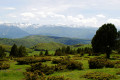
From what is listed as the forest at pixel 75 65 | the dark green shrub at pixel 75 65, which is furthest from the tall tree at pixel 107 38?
the dark green shrub at pixel 75 65

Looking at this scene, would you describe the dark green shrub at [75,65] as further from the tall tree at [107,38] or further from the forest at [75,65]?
the tall tree at [107,38]

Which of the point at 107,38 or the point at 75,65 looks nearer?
the point at 75,65

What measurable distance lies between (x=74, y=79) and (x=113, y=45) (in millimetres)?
33005

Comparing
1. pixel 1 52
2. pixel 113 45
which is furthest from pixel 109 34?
pixel 1 52

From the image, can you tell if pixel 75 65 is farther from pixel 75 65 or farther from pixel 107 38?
pixel 107 38

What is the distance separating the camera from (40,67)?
21.6 meters

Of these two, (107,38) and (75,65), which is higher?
(107,38)

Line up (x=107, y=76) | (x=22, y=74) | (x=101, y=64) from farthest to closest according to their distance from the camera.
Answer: (x=101, y=64) → (x=22, y=74) → (x=107, y=76)

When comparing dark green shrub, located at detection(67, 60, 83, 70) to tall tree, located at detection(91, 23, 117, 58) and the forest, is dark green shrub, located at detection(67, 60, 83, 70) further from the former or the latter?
tall tree, located at detection(91, 23, 117, 58)

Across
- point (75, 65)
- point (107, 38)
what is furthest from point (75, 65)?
point (107, 38)

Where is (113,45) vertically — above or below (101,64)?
above

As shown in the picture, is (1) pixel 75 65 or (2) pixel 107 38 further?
(2) pixel 107 38

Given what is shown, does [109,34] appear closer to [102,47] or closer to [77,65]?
[102,47]

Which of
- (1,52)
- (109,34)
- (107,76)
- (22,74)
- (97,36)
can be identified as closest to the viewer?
(107,76)
